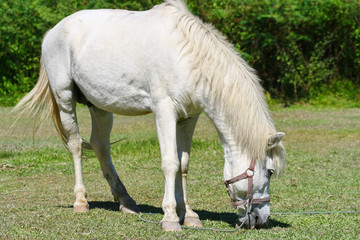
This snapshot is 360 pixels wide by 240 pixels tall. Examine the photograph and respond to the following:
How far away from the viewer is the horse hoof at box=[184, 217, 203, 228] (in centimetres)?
530

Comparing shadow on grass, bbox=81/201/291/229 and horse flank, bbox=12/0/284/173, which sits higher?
horse flank, bbox=12/0/284/173

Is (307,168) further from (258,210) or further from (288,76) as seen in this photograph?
(288,76)

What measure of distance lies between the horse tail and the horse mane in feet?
7.38

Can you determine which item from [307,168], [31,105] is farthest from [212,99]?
[307,168]

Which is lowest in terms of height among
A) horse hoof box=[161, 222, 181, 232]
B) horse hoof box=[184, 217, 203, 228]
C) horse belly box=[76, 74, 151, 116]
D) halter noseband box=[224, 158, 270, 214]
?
horse hoof box=[184, 217, 203, 228]

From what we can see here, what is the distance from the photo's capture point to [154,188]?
7.39 metres

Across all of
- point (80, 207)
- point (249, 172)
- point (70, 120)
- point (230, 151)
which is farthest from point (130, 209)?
point (249, 172)

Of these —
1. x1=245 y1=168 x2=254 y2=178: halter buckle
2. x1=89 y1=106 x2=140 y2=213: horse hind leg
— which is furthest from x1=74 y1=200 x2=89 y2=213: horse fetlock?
x1=245 y1=168 x2=254 y2=178: halter buckle

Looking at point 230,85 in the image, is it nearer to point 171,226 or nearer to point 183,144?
point 183,144

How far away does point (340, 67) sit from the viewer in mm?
19688

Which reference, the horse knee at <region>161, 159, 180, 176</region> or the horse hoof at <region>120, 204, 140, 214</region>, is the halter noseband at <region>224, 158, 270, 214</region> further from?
the horse hoof at <region>120, 204, 140, 214</region>

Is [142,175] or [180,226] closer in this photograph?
[180,226]

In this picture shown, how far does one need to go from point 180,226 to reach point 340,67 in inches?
624

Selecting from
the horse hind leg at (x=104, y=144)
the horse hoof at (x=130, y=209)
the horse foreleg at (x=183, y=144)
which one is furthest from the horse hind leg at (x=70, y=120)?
the horse foreleg at (x=183, y=144)
